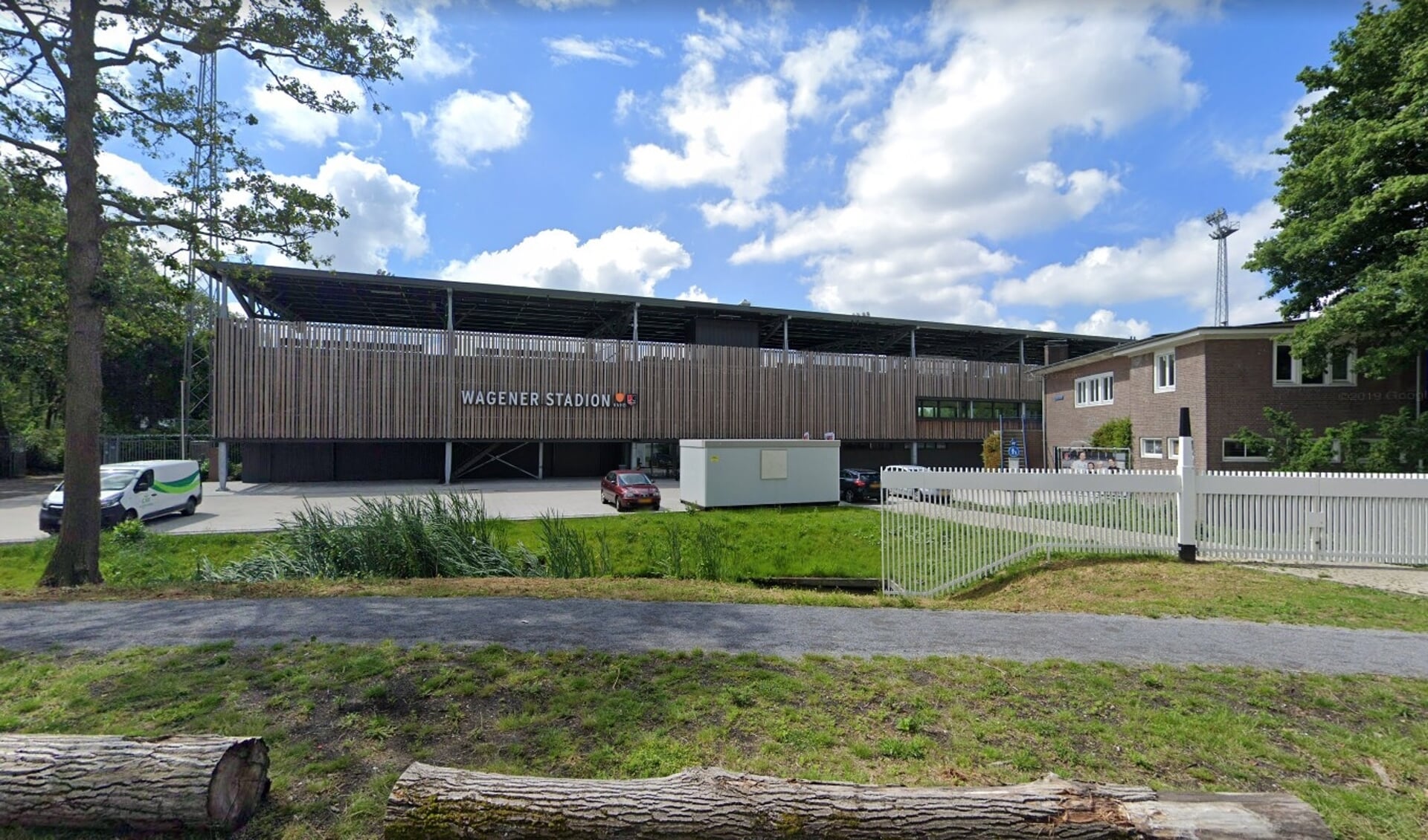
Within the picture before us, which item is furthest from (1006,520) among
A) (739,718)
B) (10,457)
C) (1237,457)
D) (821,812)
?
(10,457)

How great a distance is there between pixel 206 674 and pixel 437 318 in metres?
30.1

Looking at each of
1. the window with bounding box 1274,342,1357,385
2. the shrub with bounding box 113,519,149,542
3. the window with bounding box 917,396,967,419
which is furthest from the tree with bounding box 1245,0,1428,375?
the shrub with bounding box 113,519,149,542

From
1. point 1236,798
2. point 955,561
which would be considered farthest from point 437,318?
point 1236,798

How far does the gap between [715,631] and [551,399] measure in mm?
22846

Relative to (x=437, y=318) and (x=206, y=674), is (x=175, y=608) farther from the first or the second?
(x=437, y=318)

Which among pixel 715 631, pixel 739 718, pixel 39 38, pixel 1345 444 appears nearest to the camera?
pixel 739 718

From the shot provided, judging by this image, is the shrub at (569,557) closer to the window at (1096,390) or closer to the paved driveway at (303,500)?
the paved driveway at (303,500)

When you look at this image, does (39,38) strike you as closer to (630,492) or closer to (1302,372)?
(630,492)

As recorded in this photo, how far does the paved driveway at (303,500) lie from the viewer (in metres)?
15.0

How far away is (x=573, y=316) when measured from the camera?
1206 inches

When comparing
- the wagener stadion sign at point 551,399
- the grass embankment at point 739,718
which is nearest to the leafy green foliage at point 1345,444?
the grass embankment at point 739,718

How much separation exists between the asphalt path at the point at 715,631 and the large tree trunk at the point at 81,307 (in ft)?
6.59

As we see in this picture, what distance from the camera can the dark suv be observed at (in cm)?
2117

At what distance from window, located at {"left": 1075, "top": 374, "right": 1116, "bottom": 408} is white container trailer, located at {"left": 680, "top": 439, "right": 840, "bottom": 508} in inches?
478
